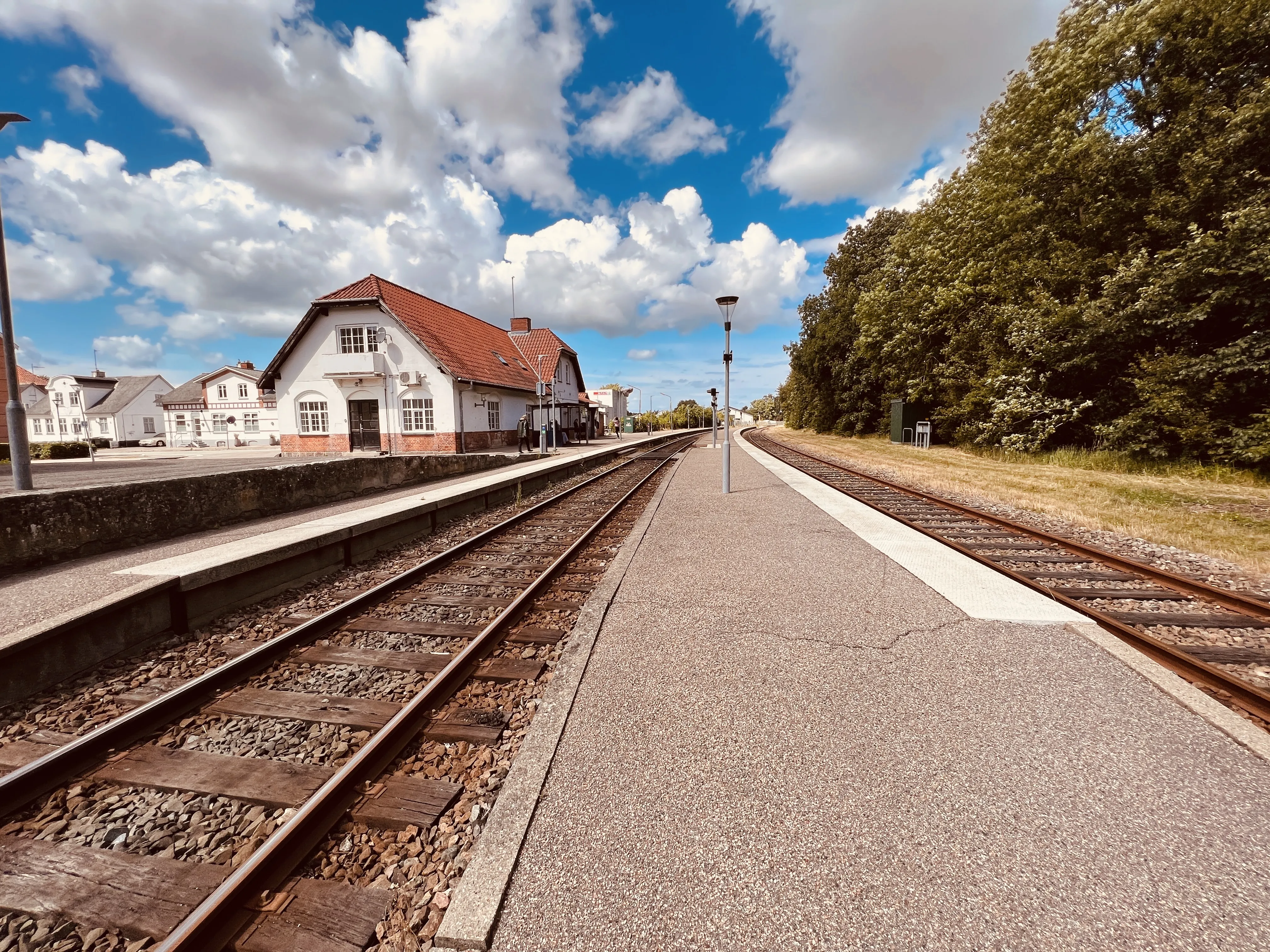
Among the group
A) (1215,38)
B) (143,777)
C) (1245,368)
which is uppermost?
(1215,38)

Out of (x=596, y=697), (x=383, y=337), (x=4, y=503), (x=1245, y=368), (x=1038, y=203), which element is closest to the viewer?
(x=596, y=697)

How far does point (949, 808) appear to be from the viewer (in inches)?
93.9

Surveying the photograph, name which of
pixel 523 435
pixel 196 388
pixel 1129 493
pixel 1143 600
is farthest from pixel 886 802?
pixel 196 388

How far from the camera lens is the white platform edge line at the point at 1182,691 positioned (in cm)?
→ 285

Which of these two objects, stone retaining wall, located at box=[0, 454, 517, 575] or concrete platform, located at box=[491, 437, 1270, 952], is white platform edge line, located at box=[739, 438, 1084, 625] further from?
stone retaining wall, located at box=[0, 454, 517, 575]

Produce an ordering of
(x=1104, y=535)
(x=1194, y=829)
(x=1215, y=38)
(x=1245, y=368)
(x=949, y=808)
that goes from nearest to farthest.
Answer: (x=1194, y=829)
(x=949, y=808)
(x=1104, y=535)
(x=1245, y=368)
(x=1215, y=38)

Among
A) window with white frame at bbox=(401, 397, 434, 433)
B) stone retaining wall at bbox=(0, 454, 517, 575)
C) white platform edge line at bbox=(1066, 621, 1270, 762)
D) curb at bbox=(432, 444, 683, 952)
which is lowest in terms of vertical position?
curb at bbox=(432, 444, 683, 952)

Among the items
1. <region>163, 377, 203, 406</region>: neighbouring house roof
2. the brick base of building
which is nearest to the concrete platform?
the brick base of building

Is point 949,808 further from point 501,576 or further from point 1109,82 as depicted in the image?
point 1109,82

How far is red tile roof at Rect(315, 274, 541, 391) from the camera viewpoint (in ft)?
78.8

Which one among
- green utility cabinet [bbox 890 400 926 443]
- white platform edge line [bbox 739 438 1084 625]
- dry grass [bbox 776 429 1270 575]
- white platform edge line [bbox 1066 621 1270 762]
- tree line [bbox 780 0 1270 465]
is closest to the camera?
white platform edge line [bbox 1066 621 1270 762]

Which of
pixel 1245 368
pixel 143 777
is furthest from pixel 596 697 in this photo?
pixel 1245 368

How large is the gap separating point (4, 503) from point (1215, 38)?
26865 mm

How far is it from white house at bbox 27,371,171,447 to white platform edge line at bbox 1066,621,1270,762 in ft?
229
